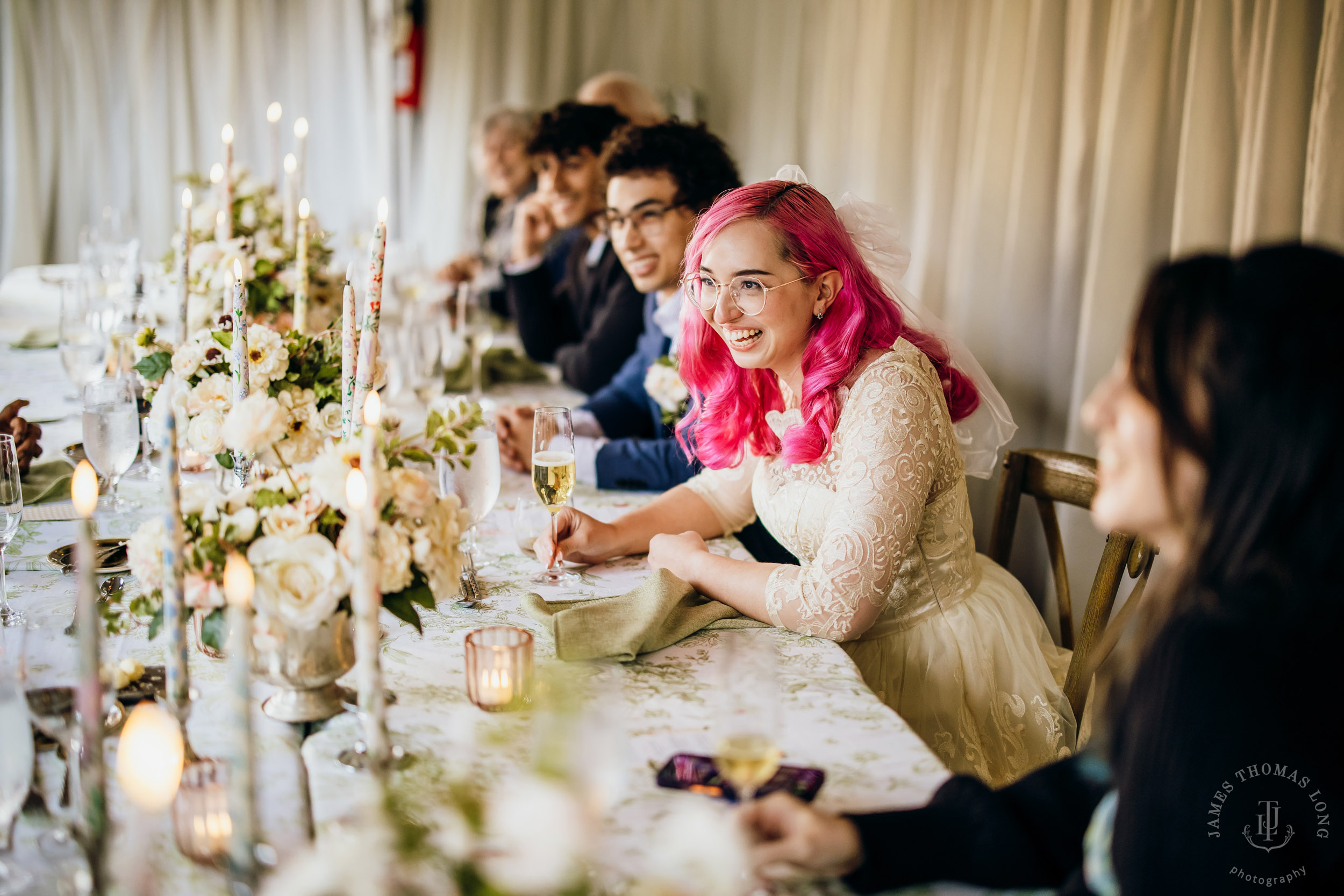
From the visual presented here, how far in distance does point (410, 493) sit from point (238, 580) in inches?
7.5

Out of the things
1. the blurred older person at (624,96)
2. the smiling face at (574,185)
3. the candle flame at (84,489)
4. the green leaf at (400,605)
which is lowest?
the green leaf at (400,605)

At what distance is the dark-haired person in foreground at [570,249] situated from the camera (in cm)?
349

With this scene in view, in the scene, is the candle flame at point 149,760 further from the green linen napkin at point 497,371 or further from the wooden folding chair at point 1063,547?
the green linen napkin at point 497,371

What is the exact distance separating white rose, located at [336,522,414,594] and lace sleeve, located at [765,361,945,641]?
58cm

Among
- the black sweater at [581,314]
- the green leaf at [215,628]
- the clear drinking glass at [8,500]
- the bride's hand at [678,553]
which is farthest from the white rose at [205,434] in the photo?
the black sweater at [581,314]

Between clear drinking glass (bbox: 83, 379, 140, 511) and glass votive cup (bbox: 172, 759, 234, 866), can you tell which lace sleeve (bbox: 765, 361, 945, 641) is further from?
clear drinking glass (bbox: 83, 379, 140, 511)

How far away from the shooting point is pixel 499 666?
3.84 feet

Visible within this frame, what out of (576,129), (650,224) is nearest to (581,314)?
(576,129)

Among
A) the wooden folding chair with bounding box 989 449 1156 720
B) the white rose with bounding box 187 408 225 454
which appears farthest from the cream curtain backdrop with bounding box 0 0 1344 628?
the white rose with bounding box 187 408 225 454

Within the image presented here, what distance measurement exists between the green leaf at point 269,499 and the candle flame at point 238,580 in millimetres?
60

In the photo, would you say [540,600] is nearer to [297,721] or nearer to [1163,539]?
[297,721]

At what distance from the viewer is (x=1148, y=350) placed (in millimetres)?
847

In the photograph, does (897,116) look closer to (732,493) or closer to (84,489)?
(732,493)

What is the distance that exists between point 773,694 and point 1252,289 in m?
0.48
